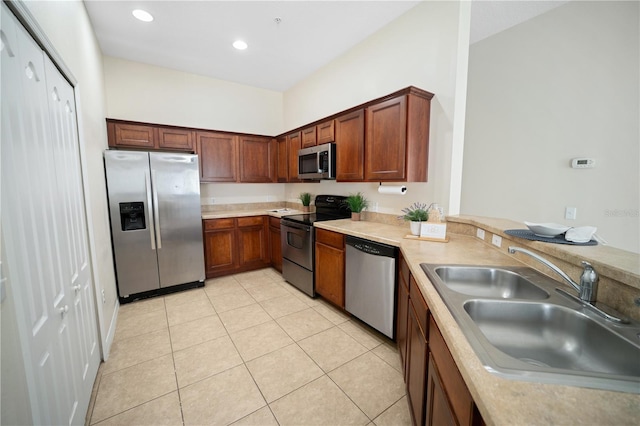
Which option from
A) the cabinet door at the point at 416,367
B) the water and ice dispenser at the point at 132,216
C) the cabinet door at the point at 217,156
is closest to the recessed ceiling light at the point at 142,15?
the cabinet door at the point at 217,156

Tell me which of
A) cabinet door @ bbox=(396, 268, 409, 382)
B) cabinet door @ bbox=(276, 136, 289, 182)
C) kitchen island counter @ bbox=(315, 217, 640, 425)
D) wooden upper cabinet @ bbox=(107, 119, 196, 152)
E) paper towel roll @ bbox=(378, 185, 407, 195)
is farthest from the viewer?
cabinet door @ bbox=(276, 136, 289, 182)

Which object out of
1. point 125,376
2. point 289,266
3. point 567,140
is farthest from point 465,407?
point 567,140

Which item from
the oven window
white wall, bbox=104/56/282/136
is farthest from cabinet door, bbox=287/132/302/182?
white wall, bbox=104/56/282/136

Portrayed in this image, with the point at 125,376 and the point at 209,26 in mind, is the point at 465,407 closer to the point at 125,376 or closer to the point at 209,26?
the point at 125,376

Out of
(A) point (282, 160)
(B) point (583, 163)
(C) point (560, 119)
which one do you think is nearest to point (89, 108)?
(A) point (282, 160)

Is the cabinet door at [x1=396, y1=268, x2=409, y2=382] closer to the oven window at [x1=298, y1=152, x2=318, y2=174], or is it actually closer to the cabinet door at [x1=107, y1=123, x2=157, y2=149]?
the oven window at [x1=298, y1=152, x2=318, y2=174]

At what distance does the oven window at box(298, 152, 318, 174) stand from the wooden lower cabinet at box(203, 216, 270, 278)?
110cm

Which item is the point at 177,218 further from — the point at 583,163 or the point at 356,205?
the point at 583,163

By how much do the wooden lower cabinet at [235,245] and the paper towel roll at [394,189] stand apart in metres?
2.13

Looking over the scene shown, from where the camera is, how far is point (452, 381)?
2.67 feet

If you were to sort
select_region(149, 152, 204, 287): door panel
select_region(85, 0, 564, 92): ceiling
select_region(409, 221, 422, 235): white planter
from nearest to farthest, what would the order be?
select_region(409, 221, 422, 235): white planter
select_region(85, 0, 564, 92): ceiling
select_region(149, 152, 204, 287): door panel

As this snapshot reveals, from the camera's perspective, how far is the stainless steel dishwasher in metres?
2.05

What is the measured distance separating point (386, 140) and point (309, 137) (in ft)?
4.38

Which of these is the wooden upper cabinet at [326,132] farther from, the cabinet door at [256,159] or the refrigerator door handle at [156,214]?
the refrigerator door handle at [156,214]
